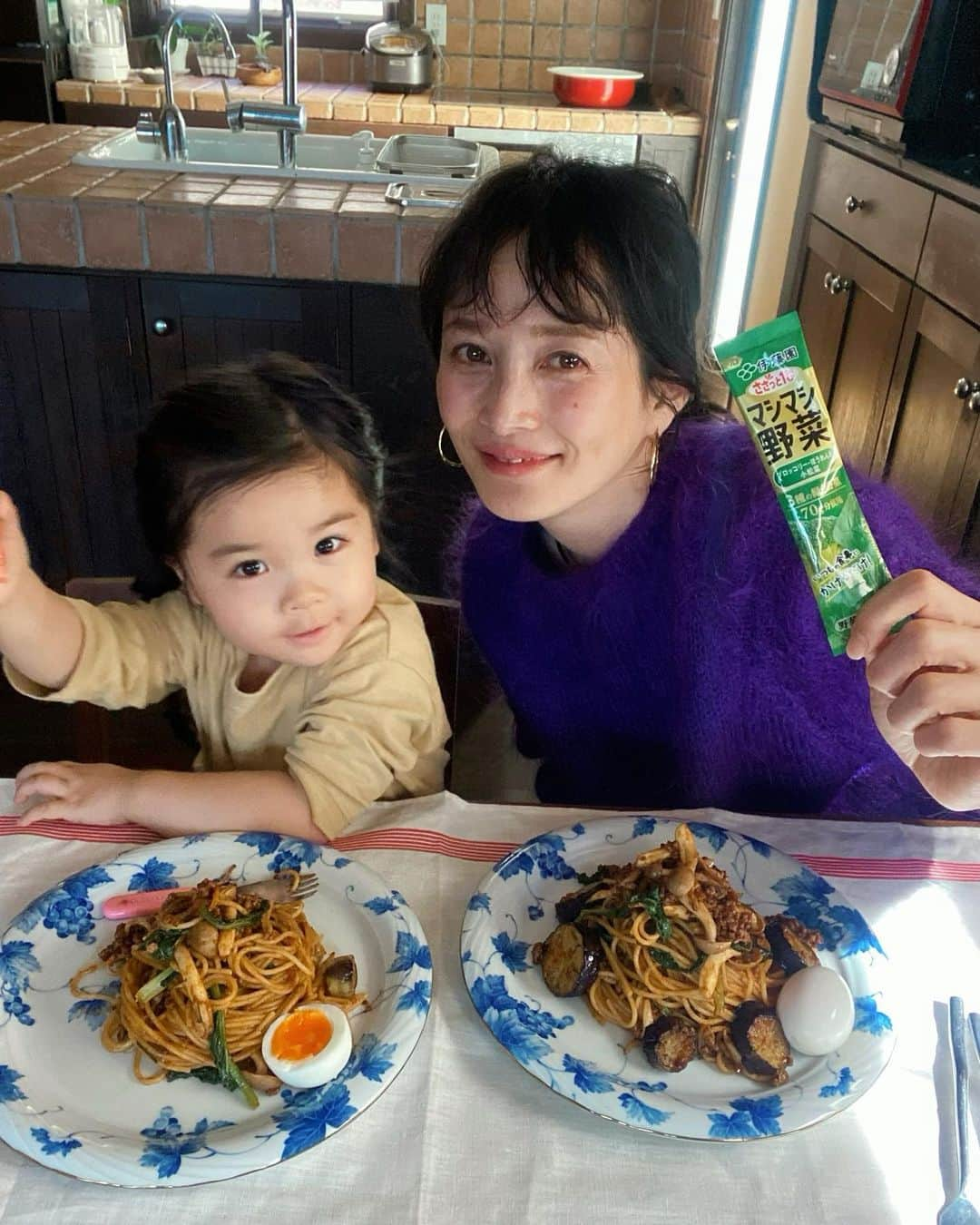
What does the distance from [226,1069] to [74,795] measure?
0.31 m

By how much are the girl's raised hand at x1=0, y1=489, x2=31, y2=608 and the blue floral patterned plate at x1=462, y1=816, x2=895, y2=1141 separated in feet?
1.62

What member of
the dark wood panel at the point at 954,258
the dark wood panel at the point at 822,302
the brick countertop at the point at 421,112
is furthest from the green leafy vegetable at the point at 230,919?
the brick countertop at the point at 421,112

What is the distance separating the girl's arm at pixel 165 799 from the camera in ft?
2.72

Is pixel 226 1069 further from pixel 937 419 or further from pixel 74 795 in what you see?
pixel 937 419

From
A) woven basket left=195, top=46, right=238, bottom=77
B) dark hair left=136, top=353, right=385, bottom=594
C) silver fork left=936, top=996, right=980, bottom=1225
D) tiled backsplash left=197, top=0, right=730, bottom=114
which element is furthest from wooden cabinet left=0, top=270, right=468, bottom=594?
tiled backsplash left=197, top=0, right=730, bottom=114

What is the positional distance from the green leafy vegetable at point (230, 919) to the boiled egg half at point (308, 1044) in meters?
0.07

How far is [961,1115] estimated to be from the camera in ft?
1.97

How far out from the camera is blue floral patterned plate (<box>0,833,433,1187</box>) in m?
0.56

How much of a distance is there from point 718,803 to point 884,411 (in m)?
1.15

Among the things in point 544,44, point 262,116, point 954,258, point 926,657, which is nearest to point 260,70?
point 544,44

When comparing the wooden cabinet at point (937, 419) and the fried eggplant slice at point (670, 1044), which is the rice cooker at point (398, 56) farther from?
the fried eggplant slice at point (670, 1044)

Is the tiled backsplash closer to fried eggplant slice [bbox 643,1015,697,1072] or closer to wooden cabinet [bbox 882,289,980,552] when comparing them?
wooden cabinet [bbox 882,289,980,552]

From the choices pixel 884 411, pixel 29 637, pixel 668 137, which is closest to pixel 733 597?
pixel 29 637

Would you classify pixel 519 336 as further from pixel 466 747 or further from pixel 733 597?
pixel 466 747
